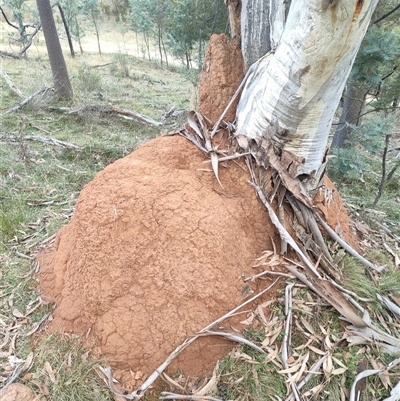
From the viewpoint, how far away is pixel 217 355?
1.95 m

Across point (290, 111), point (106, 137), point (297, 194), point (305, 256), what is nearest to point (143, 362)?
point (305, 256)

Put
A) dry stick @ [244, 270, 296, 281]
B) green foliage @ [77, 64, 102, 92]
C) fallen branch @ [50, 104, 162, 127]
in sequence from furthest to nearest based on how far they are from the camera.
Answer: green foliage @ [77, 64, 102, 92] < fallen branch @ [50, 104, 162, 127] < dry stick @ [244, 270, 296, 281]

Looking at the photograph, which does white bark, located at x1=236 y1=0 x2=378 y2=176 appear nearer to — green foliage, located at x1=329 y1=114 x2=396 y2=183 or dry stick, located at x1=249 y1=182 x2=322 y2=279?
dry stick, located at x1=249 y1=182 x2=322 y2=279

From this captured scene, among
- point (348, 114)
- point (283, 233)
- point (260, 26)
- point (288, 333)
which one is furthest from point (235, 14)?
point (348, 114)

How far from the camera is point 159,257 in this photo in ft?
6.71

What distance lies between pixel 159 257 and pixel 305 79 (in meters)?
1.21

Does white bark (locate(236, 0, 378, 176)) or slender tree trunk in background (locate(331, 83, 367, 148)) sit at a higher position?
white bark (locate(236, 0, 378, 176))

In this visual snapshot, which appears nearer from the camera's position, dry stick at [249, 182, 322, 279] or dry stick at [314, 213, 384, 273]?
dry stick at [249, 182, 322, 279]

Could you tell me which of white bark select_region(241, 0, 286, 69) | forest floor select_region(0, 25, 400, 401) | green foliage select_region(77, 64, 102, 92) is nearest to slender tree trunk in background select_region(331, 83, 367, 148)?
forest floor select_region(0, 25, 400, 401)

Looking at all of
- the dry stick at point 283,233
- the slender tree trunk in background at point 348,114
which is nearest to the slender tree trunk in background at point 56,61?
the slender tree trunk in background at point 348,114

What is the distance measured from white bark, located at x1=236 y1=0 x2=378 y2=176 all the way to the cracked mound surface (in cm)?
35

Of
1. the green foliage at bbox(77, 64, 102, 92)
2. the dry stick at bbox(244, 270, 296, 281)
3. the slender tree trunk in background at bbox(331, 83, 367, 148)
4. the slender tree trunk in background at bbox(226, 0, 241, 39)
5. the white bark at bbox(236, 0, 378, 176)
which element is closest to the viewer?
the white bark at bbox(236, 0, 378, 176)

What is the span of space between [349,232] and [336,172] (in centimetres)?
246

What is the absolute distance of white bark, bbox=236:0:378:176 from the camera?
1.52m
